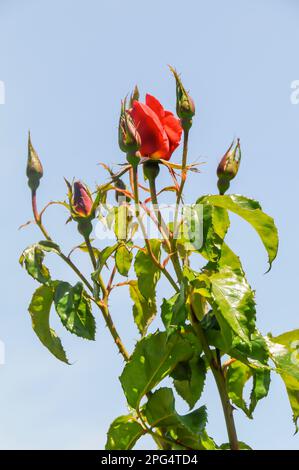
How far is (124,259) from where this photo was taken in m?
2.98

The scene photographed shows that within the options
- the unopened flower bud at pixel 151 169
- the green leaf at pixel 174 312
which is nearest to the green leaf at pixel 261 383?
the green leaf at pixel 174 312

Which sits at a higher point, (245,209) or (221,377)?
(245,209)

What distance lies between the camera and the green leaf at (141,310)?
3.10 m

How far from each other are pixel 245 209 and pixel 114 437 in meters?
0.72

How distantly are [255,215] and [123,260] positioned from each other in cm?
44

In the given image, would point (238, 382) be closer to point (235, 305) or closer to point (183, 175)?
point (235, 305)

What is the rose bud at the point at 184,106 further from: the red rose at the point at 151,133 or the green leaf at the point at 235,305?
the green leaf at the point at 235,305

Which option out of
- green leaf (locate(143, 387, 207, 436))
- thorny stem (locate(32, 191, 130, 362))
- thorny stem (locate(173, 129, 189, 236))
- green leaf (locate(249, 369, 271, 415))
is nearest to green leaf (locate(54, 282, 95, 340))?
thorny stem (locate(32, 191, 130, 362))

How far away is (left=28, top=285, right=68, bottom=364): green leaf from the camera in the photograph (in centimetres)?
298

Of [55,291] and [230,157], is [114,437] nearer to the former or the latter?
[55,291]

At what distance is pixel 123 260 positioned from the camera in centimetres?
298

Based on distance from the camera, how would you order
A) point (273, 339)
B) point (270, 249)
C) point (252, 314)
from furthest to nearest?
point (273, 339), point (270, 249), point (252, 314)

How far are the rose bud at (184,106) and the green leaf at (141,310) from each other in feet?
1.83
